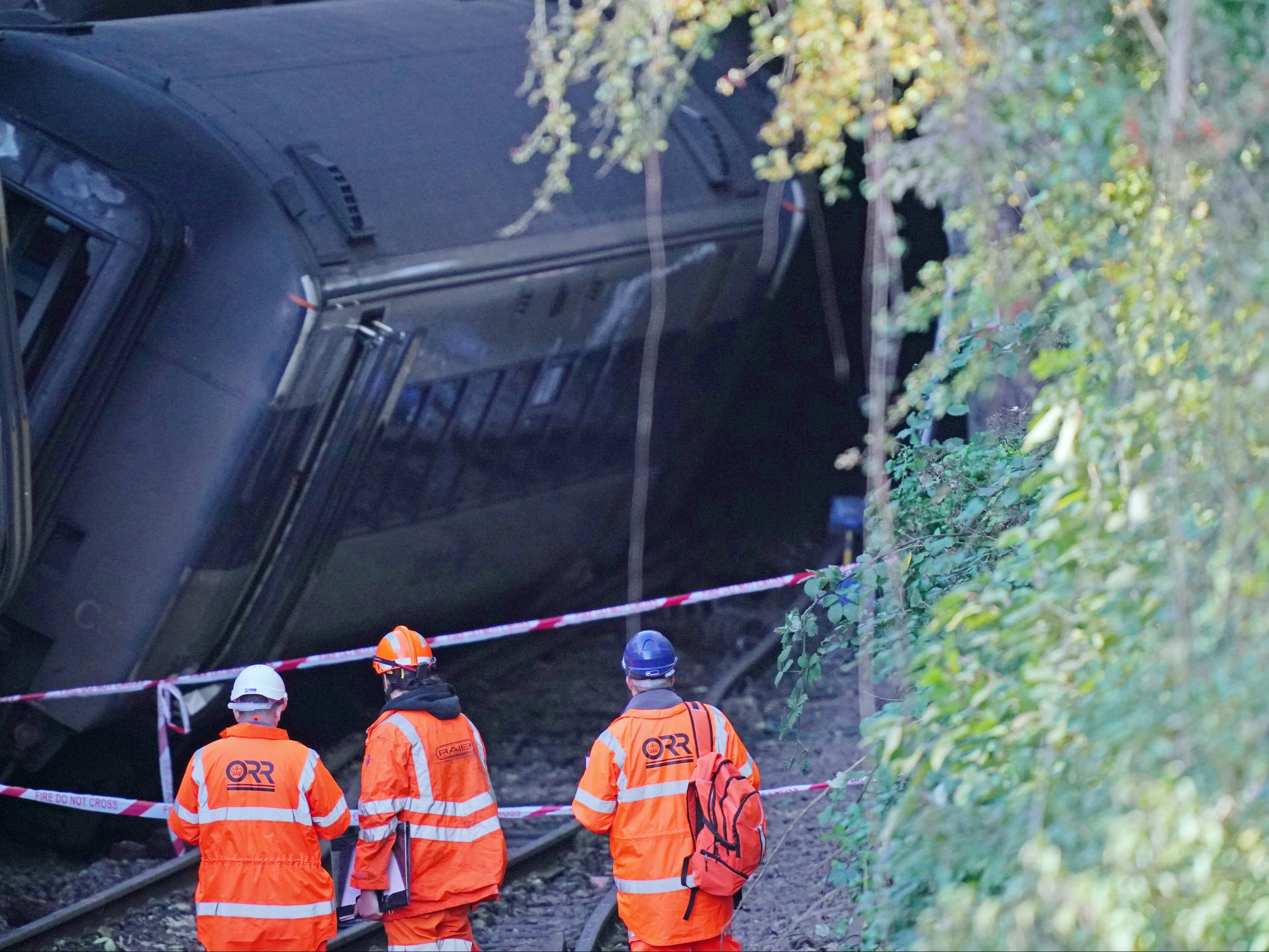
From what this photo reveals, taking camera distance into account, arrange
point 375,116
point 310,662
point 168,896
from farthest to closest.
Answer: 1. point 375,116
2. point 310,662
3. point 168,896

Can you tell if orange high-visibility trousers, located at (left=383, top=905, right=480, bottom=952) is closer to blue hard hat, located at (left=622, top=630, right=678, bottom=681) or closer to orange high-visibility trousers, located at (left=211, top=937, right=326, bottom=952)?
orange high-visibility trousers, located at (left=211, top=937, right=326, bottom=952)

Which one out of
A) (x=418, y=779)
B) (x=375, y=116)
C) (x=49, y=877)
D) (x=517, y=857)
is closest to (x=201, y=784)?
(x=418, y=779)

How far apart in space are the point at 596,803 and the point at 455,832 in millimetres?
566

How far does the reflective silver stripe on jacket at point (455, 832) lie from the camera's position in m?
4.95

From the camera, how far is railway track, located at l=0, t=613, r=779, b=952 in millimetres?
6332

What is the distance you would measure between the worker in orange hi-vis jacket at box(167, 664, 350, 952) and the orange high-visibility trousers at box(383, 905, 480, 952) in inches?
13.9

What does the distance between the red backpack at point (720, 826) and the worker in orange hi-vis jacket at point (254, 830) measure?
1.24m

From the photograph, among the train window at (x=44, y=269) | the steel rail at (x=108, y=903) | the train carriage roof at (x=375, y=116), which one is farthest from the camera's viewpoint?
the train carriage roof at (x=375, y=116)

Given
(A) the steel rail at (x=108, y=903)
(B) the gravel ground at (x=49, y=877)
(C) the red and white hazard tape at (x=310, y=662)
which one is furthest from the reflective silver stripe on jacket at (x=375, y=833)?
(B) the gravel ground at (x=49, y=877)

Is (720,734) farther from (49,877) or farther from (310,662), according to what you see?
(49,877)

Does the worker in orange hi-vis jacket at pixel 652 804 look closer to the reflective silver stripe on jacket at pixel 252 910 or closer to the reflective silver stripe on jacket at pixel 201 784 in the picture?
the reflective silver stripe on jacket at pixel 252 910

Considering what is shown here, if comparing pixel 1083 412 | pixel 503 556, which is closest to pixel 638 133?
pixel 1083 412

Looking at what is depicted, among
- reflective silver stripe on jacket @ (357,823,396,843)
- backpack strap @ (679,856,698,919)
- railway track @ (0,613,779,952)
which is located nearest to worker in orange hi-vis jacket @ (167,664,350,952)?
reflective silver stripe on jacket @ (357,823,396,843)

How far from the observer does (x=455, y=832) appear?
197 inches
